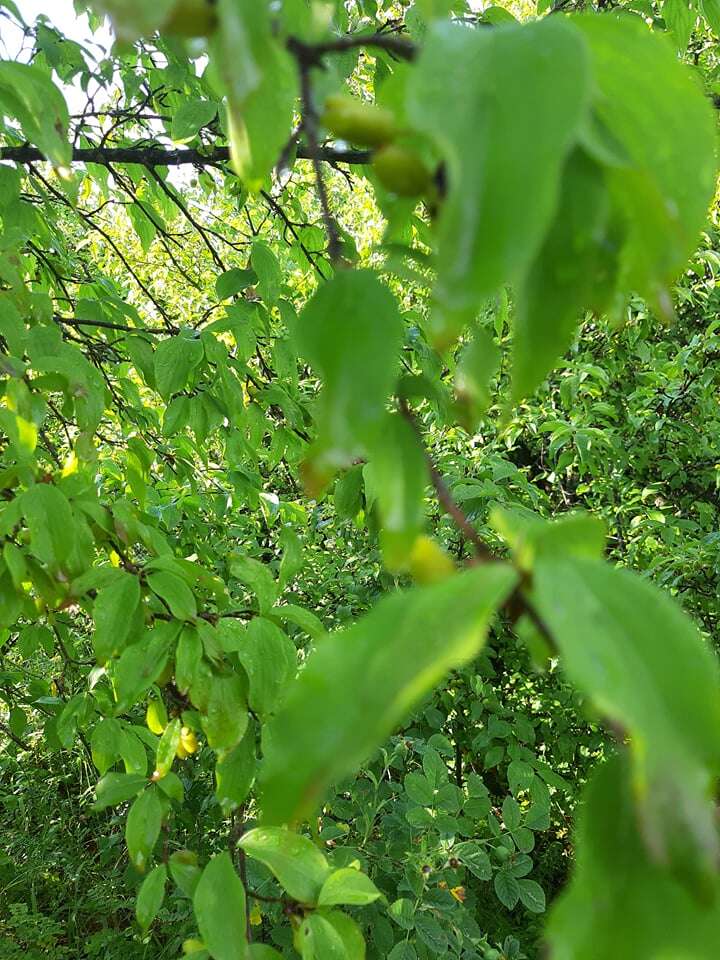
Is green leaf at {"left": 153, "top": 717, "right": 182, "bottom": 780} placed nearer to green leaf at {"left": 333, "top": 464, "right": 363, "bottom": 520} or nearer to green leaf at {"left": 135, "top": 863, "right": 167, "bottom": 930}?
green leaf at {"left": 135, "top": 863, "right": 167, "bottom": 930}

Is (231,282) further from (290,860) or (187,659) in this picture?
(290,860)

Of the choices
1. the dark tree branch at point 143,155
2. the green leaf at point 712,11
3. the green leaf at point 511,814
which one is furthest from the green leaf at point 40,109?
the green leaf at point 511,814

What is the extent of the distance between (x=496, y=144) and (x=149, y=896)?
992 mm

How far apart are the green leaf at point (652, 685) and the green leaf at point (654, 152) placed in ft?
0.44

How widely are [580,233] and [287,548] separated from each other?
92cm

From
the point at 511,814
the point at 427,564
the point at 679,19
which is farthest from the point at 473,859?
the point at 679,19

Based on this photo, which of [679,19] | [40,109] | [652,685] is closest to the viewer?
[652,685]

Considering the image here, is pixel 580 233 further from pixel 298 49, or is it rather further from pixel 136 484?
pixel 136 484

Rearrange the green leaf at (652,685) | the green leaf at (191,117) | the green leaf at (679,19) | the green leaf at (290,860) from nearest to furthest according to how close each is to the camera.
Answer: the green leaf at (652,685)
the green leaf at (290,860)
the green leaf at (191,117)
the green leaf at (679,19)

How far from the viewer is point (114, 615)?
0.98 m

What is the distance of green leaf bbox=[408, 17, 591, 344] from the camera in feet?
0.80

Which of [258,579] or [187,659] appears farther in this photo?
[258,579]

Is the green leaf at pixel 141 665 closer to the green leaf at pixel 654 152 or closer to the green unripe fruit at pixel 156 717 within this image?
the green unripe fruit at pixel 156 717

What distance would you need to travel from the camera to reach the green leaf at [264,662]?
0.97 metres
